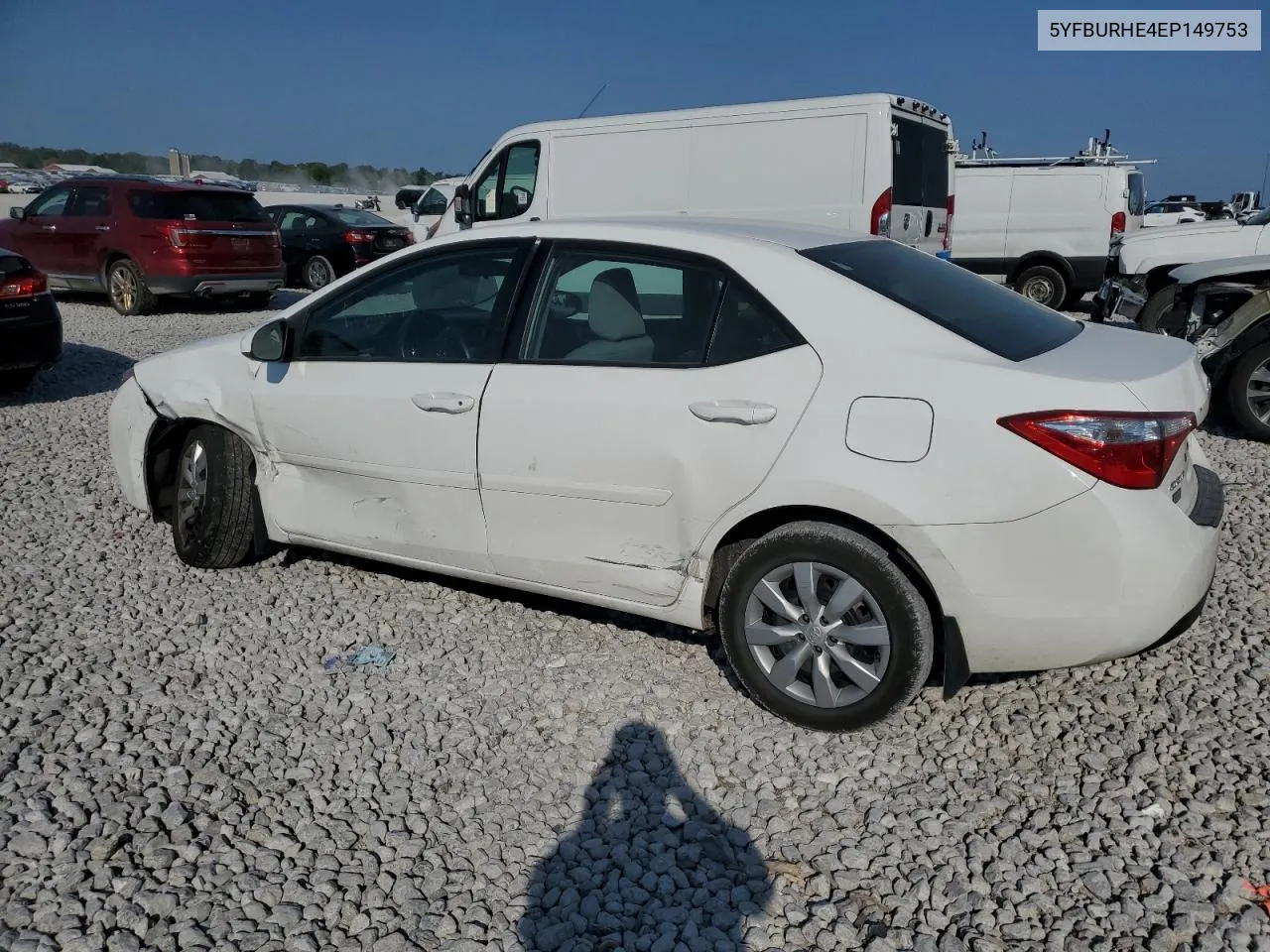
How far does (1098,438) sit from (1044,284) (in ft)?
42.9

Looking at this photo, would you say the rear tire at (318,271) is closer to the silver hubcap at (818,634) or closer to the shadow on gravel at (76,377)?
the shadow on gravel at (76,377)

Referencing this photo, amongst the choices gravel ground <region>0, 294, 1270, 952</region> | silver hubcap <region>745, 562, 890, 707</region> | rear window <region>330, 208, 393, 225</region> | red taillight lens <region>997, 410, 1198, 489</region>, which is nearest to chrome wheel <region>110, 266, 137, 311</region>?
rear window <region>330, 208, 393, 225</region>

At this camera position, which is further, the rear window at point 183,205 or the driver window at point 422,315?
the rear window at point 183,205

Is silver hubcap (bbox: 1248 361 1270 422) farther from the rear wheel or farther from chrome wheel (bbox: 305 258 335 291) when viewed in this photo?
chrome wheel (bbox: 305 258 335 291)

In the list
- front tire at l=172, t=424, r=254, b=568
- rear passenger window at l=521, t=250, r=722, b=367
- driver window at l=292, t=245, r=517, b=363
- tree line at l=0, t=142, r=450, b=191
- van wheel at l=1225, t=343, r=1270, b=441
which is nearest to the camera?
rear passenger window at l=521, t=250, r=722, b=367

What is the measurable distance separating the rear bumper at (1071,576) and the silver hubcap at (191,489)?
10.6 feet

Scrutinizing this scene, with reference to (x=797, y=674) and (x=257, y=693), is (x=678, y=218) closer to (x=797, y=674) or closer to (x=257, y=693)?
(x=797, y=674)

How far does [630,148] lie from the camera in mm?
10742

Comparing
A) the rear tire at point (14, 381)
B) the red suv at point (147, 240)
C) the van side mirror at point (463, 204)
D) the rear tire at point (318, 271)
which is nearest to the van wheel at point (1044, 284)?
the van side mirror at point (463, 204)

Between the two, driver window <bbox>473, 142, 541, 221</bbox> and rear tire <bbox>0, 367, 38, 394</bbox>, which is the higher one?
driver window <bbox>473, 142, 541, 221</bbox>

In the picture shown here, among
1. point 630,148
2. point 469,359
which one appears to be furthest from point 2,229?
point 469,359

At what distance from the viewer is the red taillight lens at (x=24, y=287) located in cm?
801

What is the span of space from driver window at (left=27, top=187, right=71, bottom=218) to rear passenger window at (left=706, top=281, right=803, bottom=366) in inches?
525

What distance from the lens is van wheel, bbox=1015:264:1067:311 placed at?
580 inches
